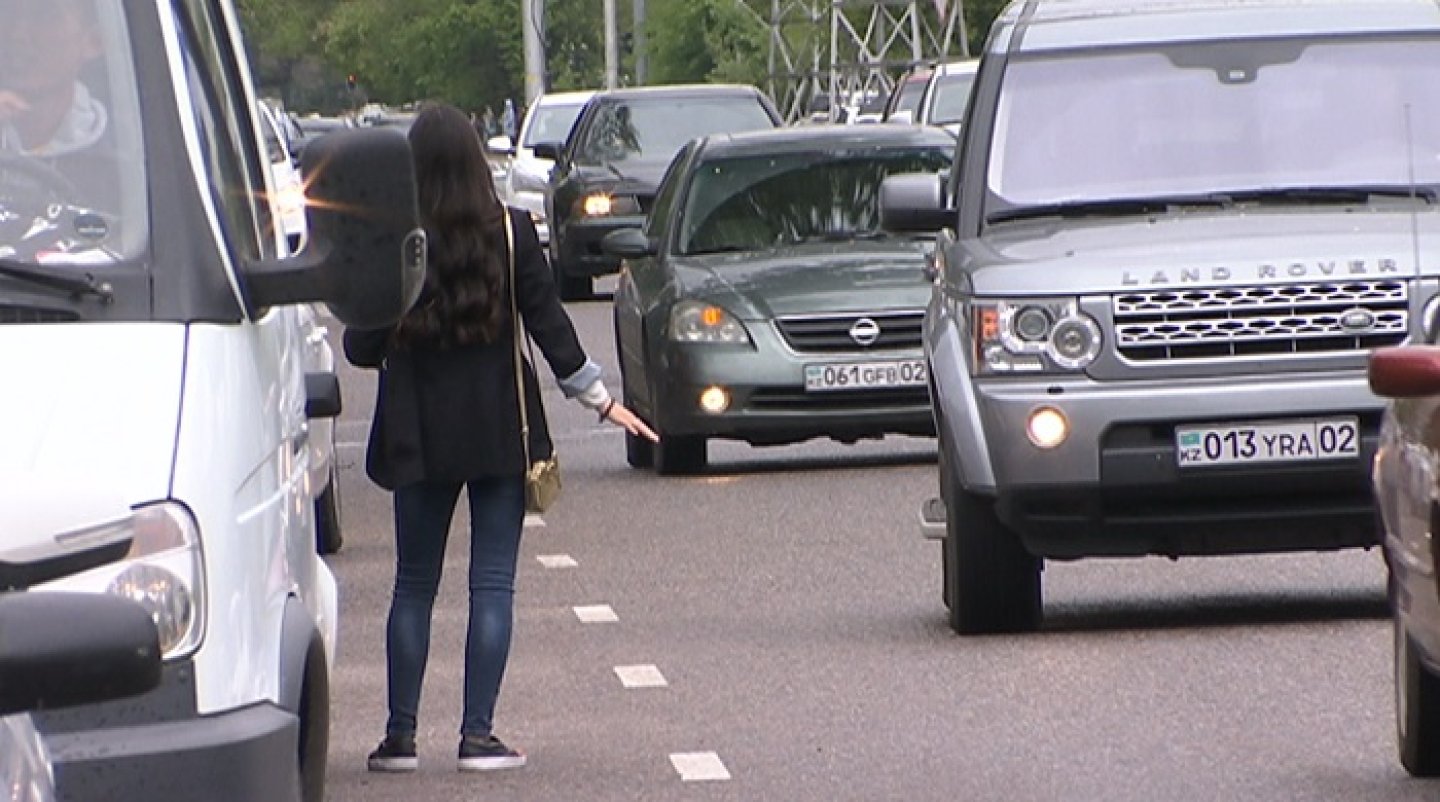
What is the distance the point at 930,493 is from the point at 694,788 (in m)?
7.91

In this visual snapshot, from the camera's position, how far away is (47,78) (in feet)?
21.1

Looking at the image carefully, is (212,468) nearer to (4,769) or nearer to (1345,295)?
(4,769)

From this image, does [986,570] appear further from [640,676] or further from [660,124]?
[660,124]

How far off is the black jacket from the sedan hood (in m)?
8.50

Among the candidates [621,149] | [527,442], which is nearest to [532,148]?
[621,149]

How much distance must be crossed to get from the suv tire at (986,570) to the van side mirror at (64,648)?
827 cm

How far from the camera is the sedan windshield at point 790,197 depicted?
19.0m

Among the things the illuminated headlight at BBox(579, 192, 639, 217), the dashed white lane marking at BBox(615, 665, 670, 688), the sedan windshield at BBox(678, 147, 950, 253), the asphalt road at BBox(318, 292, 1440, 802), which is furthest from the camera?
the illuminated headlight at BBox(579, 192, 639, 217)

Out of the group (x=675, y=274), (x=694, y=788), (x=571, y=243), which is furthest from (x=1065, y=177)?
(x=571, y=243)

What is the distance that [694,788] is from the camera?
30.1 feet

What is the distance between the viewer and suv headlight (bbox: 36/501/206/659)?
5.46m

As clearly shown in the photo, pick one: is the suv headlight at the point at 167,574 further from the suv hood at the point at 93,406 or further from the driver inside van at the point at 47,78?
the driver inside van at the point at 47,78

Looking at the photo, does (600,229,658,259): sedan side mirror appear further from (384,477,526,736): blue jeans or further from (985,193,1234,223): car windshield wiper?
(384,477,526,736): blue jeans

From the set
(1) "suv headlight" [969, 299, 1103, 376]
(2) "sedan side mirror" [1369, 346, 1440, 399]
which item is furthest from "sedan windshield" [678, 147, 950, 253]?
(2) "sedan side mirror" [1369, 346, 1440, 399]
